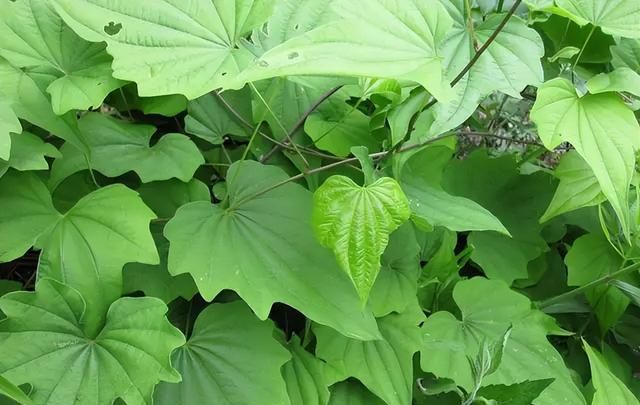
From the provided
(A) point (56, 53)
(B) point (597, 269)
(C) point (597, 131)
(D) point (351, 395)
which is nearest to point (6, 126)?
(A) point (56, 53)

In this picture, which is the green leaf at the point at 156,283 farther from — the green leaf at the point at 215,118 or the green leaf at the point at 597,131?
the green leaf at the point at 597,131

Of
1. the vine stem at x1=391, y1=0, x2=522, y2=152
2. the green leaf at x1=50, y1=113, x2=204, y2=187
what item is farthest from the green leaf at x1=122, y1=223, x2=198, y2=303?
the vine stem at x1=391, y1=0, x2=522, y2=152

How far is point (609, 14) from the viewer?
854mm

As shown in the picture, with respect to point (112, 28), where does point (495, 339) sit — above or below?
below

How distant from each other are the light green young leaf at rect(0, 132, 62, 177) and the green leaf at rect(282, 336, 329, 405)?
41cm

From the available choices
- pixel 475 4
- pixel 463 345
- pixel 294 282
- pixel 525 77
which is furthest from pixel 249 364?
pixel 475 4

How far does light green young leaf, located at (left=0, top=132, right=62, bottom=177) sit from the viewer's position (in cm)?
74

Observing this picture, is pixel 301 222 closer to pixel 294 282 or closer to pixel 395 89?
pixel 294 282

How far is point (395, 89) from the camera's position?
89 centimetres

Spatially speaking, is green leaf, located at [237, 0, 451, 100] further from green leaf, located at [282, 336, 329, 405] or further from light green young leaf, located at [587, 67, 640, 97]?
green leaf, located at [282, 336, 329, 405]

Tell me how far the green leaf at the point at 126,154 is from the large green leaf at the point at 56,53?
0.08 metres

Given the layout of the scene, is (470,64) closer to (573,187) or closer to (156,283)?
(573,187)

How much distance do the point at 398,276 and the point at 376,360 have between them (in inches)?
5.0

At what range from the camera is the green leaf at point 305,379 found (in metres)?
0.82
